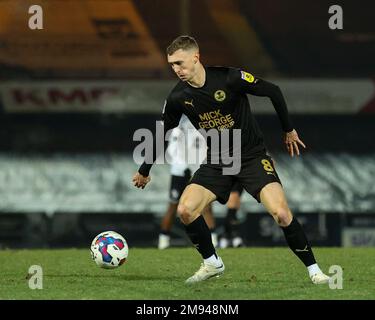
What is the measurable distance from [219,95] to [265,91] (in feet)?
1.34

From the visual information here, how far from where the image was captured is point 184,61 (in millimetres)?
8242

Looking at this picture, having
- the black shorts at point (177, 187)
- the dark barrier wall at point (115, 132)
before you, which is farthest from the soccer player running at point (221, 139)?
the dark barrier wall at point (115, 132)

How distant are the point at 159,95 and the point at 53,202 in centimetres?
314

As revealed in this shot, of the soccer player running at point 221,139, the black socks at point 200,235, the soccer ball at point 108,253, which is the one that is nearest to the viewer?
the soccer player running at point 221,139

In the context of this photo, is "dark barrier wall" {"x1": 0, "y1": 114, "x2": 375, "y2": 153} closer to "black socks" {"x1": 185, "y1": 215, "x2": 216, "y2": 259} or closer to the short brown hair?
"black socks" {"x1": 185, "y1": 215, "x2": 216, "y2": 259}

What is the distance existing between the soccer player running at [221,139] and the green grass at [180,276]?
0.39m

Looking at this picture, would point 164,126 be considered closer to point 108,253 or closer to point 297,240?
point 108,253

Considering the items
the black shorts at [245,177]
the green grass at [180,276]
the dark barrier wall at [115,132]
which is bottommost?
the green grass at [180,276]

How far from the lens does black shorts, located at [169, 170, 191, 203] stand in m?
14.5

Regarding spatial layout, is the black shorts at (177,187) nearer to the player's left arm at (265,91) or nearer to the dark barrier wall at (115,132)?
the dark barrier wall at (115,132)

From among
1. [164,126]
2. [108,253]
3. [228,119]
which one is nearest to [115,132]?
[108,253]

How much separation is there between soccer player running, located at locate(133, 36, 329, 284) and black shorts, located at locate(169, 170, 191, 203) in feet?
18.7

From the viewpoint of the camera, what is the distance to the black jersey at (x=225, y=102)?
8.45 m
